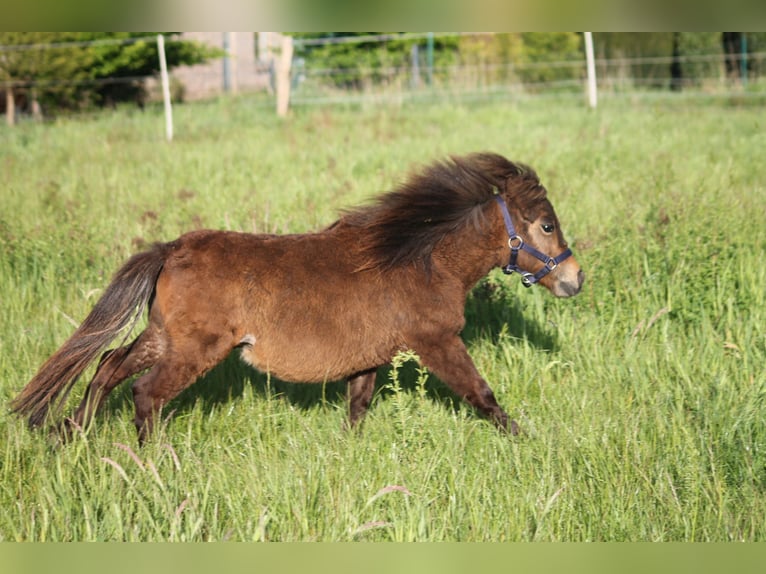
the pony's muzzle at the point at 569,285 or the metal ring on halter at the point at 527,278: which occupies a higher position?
the metal ring on halter at the point at 527,278

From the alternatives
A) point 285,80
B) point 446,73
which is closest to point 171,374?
point 285,80

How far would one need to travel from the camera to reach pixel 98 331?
14.1ft

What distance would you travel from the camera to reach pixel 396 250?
4.55 meters

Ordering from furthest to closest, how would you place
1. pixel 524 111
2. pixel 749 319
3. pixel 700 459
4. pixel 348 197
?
1. pixel 524 111
2. pixel 348 197
3. pixel 749 319
4. pixel 700 459

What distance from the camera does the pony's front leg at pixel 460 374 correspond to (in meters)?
4.40

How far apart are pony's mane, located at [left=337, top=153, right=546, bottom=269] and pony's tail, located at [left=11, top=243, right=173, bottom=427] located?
3.83 feet

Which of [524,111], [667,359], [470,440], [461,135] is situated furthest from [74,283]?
[524,111]

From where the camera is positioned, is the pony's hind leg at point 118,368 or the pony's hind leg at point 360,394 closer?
the pony's hind leg at point 118,368

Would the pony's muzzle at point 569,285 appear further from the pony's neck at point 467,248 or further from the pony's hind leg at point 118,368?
the pony's hind leg at point 118,368

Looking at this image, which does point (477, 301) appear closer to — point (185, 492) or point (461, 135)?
point (185, 492)

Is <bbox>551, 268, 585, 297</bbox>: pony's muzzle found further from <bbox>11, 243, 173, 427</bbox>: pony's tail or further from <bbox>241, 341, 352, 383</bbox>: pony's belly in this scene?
<bbox>11, 243, 173, 427</bbox>: pony's tail

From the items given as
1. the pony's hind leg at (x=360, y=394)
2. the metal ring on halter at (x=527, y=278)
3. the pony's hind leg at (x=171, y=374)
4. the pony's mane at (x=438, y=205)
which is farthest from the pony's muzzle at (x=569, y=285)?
the pony's hind leg at (x=171, y=374)

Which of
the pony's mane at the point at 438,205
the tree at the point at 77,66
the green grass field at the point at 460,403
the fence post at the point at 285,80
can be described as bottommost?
the green grass field at the point at 460,403

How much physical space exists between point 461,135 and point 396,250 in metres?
9.17
